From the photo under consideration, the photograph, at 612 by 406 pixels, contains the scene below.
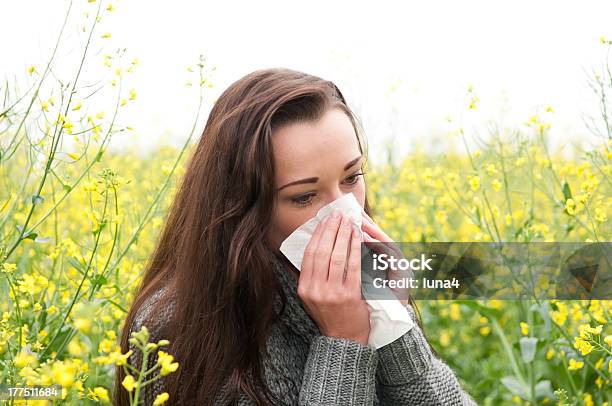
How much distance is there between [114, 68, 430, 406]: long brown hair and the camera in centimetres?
155

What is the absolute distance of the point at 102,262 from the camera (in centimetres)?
199

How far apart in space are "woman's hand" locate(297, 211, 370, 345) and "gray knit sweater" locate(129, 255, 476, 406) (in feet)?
0.14

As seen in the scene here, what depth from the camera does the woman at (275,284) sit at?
4.93ft

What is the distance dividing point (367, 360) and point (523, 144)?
3.12 ft

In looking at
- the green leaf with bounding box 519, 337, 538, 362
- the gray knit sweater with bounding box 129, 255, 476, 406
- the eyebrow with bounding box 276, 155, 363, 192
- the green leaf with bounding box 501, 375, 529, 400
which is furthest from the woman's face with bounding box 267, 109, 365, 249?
the green leaf with bounding box 501, 375, 529, 400

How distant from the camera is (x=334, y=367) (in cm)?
150

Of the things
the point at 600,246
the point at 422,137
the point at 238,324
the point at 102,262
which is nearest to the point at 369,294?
the point at 238,324

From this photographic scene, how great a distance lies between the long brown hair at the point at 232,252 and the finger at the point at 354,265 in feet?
0.57

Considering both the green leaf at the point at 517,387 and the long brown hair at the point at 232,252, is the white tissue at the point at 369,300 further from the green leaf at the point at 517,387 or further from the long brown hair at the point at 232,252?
the green leaf at the point at 517,387

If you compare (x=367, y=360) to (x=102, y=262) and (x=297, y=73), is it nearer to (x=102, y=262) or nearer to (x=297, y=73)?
(x=297, y=73)

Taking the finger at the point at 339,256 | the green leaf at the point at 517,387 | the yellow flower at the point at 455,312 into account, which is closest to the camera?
the finger at the point at 339,256

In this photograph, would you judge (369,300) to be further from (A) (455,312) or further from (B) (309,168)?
(A) (455,312)

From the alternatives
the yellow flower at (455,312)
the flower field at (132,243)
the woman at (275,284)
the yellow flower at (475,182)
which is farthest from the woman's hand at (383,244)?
the yellow flower at (455,312)

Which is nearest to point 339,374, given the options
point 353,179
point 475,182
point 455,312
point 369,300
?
point 369,300
